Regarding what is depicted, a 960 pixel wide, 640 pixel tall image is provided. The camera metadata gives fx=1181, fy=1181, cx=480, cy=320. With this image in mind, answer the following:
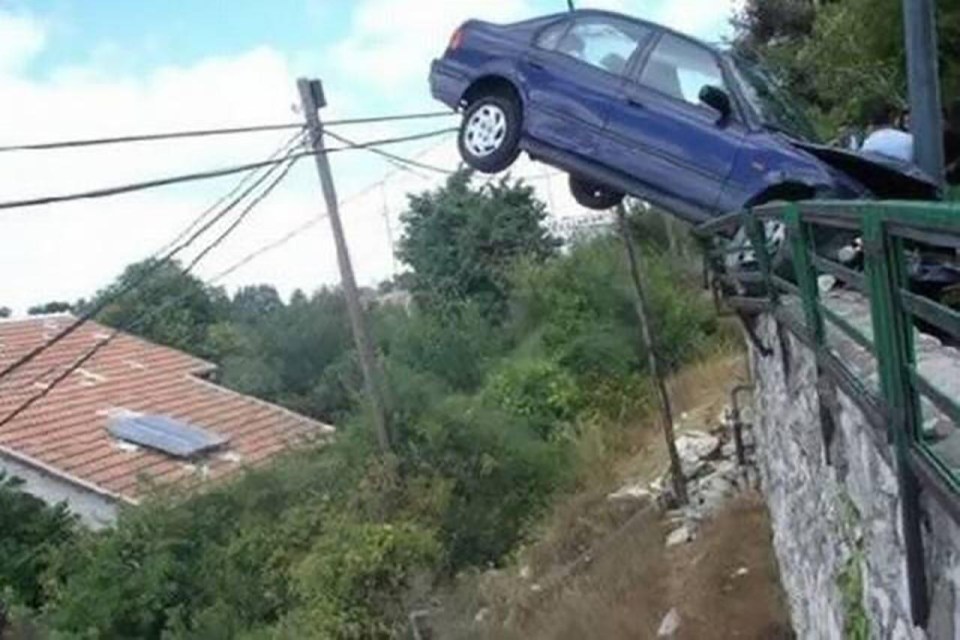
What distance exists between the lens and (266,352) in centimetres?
3070

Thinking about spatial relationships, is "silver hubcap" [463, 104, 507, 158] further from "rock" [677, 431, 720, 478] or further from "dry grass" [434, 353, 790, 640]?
"rock" [677, 431, 720, 478]

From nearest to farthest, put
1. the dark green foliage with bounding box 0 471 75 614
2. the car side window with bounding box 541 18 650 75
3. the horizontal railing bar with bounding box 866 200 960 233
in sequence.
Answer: the horizontal railing bar with bounding box 866 200 960 233 → the car side window with bounding box 541 18 650 75 → the dark green foliage with bounding box 0 471 75 614

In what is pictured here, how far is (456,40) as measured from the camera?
35.0 ft

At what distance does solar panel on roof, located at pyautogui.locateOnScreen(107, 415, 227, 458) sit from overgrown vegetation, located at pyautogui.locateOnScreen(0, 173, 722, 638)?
326 cm

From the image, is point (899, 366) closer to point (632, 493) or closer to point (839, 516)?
point (839, 516)

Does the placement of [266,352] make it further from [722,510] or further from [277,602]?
[722,510]

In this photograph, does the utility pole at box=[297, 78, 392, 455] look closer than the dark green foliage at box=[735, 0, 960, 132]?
No

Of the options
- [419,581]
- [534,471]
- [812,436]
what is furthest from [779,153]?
[534,471]

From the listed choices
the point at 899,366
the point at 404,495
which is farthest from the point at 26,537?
the point at 899,366

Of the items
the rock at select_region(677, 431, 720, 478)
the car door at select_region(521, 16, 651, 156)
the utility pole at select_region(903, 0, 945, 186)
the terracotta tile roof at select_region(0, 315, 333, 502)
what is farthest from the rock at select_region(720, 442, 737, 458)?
the terracotta tile roof at select_region(0, 315, 333, 502)

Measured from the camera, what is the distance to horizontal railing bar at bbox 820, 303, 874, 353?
3.39 metres

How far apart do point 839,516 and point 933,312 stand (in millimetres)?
2135

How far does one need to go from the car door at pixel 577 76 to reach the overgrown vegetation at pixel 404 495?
5606mm

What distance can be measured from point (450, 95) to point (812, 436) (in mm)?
6165
